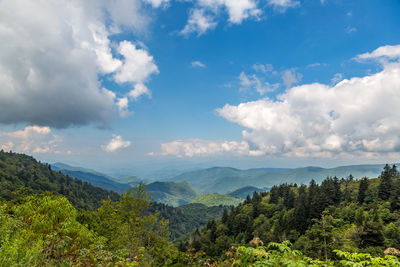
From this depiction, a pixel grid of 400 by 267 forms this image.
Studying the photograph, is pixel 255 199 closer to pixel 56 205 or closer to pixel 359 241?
pixel 359 241

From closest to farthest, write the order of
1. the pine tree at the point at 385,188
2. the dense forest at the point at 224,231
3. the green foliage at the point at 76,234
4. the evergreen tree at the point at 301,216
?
the dense forest at the point at 224,231, the green foliage at the point at 76,234, the pine tree at the point at 385,188, the evergreen tree at the point at 301,216

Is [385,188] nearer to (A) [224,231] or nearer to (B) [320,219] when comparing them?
(B) [320,219]

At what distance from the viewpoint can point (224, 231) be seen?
11212cm

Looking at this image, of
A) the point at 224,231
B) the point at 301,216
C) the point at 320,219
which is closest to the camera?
the point at 320,219

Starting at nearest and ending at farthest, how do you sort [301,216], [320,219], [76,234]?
[76,234]
[320,219]
[301,216]

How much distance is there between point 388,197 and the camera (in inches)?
2995

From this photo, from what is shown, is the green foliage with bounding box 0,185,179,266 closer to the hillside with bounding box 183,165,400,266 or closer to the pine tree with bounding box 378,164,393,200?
the hillside with bounding box 183,165,400,266

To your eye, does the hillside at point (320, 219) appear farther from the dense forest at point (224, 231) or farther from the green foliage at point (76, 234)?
the green foliage at point (76, 234)

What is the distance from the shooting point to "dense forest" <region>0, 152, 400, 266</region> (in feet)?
21.8

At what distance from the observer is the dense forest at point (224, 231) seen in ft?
21.8

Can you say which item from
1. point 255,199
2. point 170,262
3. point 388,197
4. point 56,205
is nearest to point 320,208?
point 388,197

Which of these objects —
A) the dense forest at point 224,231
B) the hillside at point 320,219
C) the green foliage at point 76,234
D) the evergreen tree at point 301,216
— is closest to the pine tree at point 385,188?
the hillside at point 320,219

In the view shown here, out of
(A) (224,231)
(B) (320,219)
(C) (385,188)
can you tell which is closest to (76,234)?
(B) (320,219)

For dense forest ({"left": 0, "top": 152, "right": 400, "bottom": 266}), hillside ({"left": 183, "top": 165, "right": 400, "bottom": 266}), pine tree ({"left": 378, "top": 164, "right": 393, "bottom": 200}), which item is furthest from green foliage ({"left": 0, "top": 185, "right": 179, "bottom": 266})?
pine tree ({"left": 378, "top": 164, "right": 393, "bottom": 200})
